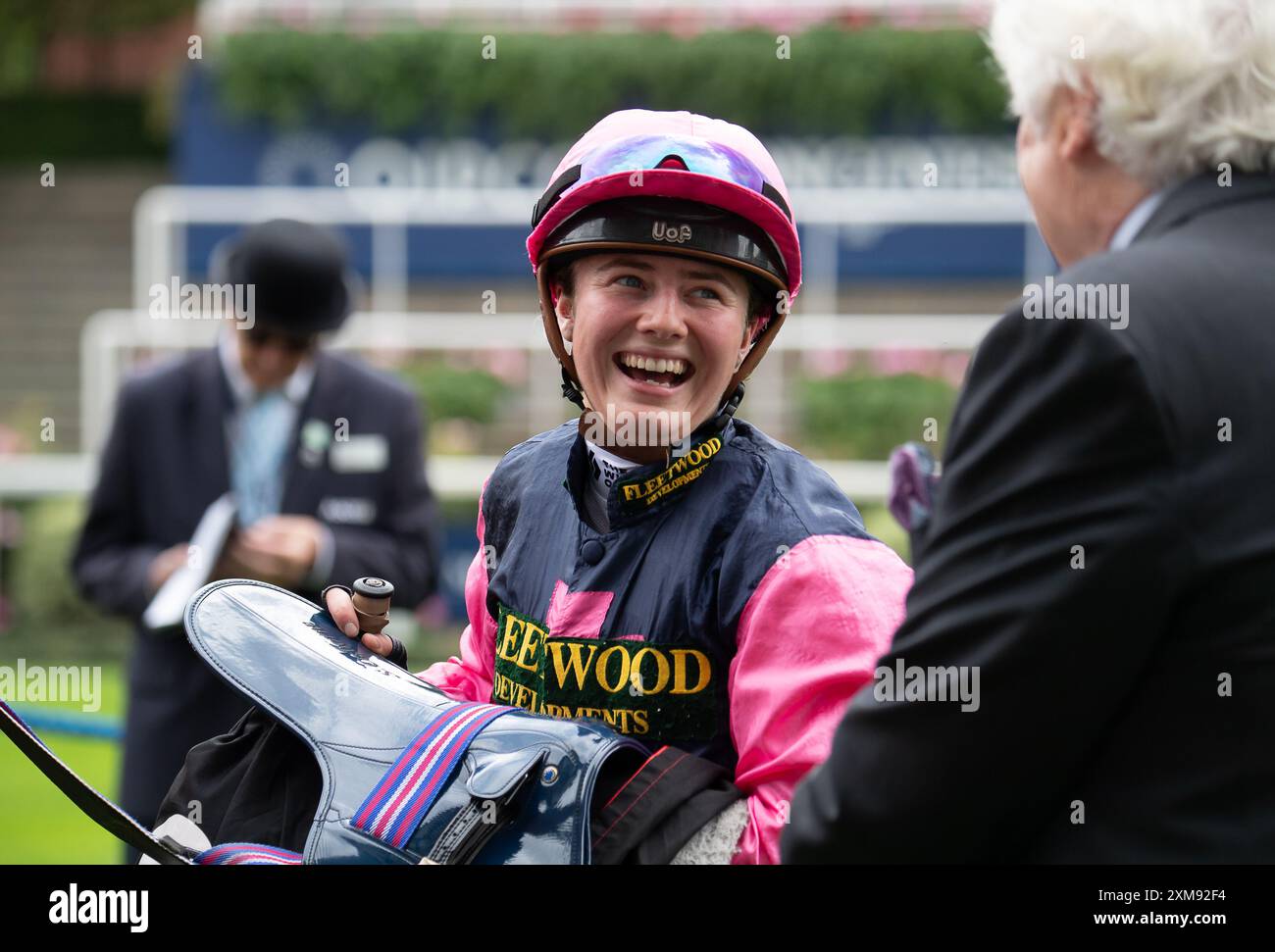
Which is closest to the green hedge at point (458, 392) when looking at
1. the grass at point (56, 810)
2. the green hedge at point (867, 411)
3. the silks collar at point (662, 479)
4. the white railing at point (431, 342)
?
the white railing at point (431, 342)

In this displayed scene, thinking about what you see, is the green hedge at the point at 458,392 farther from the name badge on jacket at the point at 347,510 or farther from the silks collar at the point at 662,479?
the silks collar at the point at 662,479

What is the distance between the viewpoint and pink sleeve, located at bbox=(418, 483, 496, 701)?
88.0 inches

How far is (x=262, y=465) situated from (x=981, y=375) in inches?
114

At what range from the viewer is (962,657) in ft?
4.76

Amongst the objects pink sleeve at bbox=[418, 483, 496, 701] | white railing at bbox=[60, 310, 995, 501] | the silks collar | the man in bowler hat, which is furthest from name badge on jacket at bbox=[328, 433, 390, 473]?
white railing at bbox=[60, 310, 995, 501]

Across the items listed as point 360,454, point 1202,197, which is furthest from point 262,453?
point 1202,197

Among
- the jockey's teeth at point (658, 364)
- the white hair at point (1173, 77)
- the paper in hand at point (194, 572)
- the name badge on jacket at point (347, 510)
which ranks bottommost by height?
the paper in hand at point (194, 572)

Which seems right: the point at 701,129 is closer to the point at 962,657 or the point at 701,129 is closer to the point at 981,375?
the point at 981,375

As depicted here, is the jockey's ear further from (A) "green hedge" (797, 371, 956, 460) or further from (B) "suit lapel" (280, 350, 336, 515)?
(A) "green hedge" (797, 371, 956, 460)

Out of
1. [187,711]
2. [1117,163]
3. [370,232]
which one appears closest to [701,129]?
[1117,163]

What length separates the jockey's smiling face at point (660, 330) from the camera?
2082 millimetres

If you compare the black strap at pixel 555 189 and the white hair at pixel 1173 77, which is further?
the black strap at pixel 555 189

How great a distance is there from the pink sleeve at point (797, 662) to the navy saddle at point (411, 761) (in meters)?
0.14

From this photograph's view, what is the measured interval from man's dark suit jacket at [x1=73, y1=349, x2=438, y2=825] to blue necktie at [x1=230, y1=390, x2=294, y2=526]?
0.05 metres
